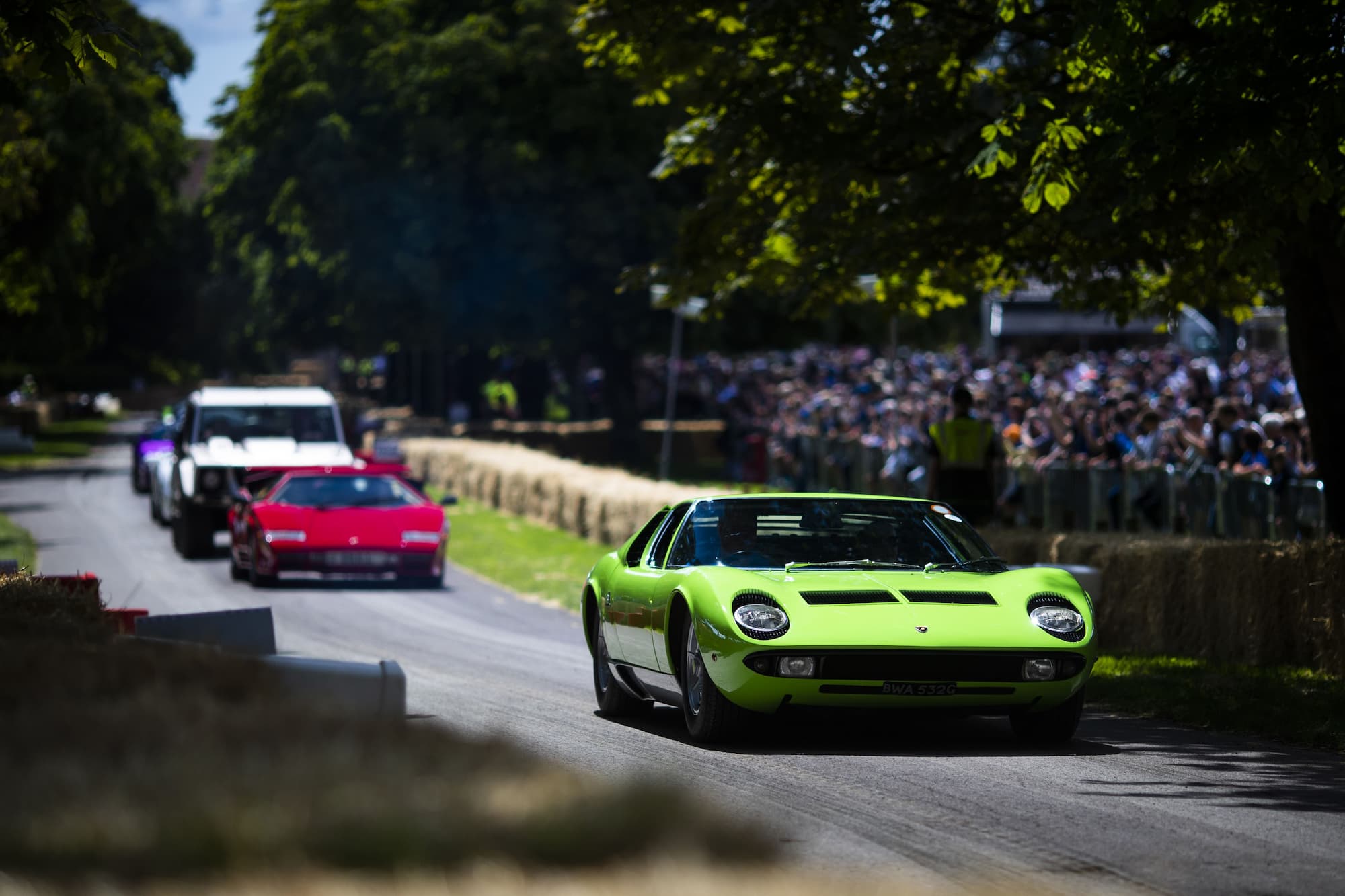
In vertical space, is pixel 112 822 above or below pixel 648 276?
below

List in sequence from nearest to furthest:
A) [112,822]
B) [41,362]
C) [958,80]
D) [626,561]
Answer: [112,822] → [626,561] → [958,80] → [41,362]

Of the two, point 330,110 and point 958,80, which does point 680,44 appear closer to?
point 958,80

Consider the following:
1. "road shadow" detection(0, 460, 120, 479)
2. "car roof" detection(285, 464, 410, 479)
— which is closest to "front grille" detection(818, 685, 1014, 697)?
"car roof" detection(285, 464, 410, 479)

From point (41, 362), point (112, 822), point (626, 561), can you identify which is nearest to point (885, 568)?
point (626, 561)

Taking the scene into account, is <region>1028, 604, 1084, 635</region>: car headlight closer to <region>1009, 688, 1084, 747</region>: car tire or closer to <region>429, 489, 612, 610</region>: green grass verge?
<region>1009, 688, 1084, 747</region>: car tire

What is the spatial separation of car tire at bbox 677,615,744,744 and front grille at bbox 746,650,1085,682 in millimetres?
372

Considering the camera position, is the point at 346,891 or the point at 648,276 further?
the point at 648,276

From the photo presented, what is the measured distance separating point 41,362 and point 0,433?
91.1 ft

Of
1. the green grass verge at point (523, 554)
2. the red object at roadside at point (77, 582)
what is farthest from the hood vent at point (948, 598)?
the green grass verge at point (523, 554)

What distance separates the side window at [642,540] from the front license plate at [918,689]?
2386 millimetres

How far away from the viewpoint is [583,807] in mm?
4875

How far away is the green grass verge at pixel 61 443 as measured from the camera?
5606 centimetres

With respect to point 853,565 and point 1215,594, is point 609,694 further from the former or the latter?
point 1215,594

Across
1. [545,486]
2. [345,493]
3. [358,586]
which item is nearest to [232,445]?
[345,493]
